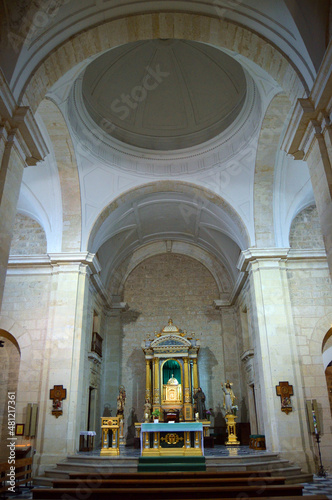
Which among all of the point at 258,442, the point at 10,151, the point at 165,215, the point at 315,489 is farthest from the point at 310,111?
the point at 165,215

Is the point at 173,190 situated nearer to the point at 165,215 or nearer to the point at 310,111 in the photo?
the point at 165,215

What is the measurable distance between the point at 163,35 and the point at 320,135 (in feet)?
11.5

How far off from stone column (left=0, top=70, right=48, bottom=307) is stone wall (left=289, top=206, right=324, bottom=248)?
877 cm

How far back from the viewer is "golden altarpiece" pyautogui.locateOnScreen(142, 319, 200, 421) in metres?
14.4

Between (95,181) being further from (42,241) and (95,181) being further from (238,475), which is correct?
(238,475)

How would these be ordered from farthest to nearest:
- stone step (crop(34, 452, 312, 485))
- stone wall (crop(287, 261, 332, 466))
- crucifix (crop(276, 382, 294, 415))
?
stone wall (crop(287, 261, 332, 466)), crucifix (crop(276, 382, 294, 415)), stone step (crop(34, 452, 312, 485))

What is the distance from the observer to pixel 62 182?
11.9 m

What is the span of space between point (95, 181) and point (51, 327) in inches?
181

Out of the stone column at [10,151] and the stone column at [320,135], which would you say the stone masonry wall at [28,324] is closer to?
the stone column at [10,151]

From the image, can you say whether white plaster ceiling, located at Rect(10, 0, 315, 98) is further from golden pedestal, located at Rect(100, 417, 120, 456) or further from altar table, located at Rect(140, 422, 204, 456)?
golden pedestal, located at Rect(100, 417, 120, 456)

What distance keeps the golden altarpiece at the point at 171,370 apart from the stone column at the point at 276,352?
372cm

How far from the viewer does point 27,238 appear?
1291 centimetres

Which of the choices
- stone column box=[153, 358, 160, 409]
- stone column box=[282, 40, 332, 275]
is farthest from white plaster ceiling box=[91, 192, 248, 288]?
stone column box=[282, 40, 332, 275]

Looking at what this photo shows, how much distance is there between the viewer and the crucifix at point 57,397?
1049 cm
